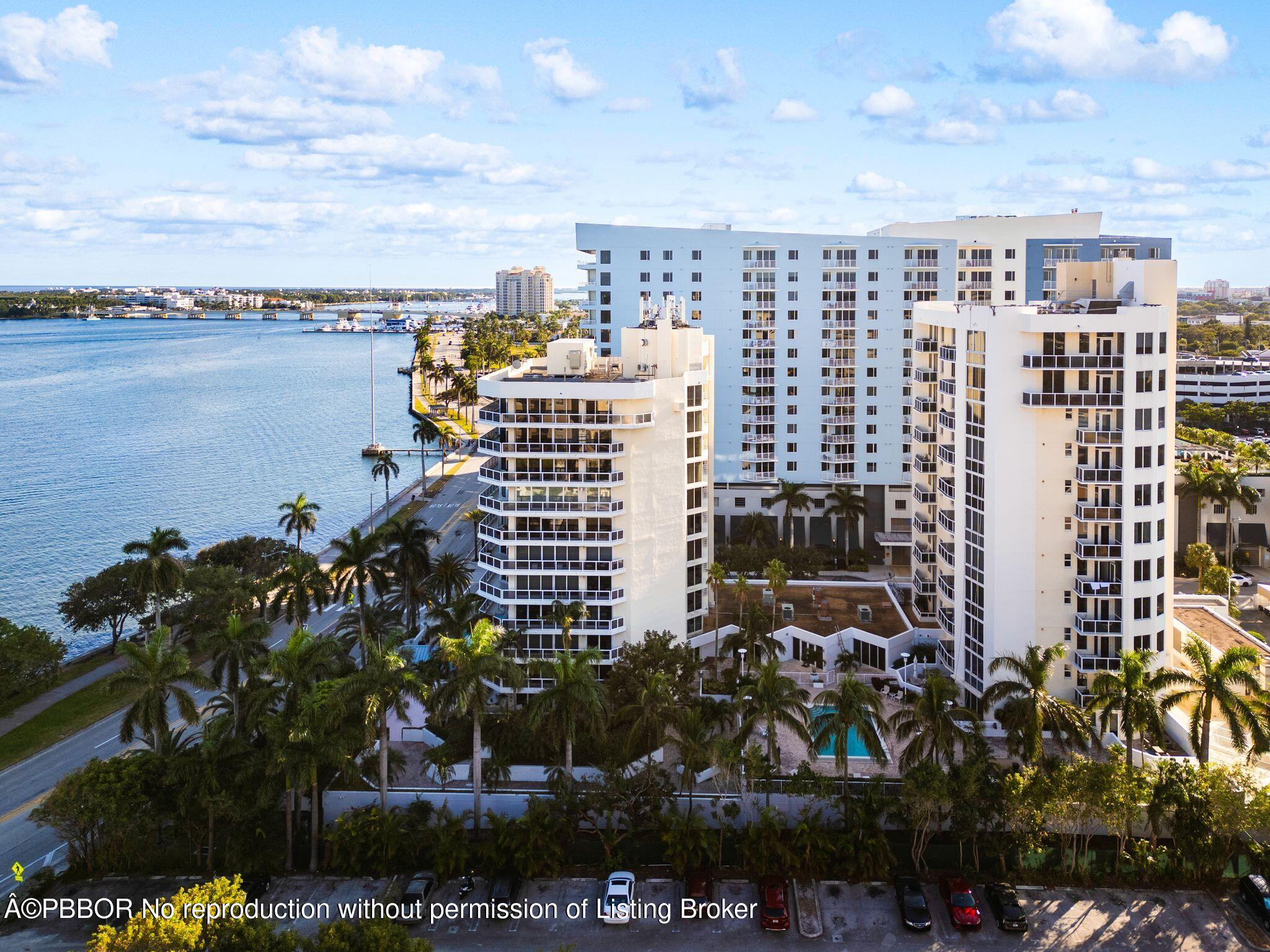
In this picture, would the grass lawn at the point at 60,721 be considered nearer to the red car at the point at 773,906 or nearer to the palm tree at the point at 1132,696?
the red car at the point at 773,906

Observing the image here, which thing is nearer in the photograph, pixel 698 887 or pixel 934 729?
pixel 698 887

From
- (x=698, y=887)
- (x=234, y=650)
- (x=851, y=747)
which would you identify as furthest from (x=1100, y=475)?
(x=234, y=650)

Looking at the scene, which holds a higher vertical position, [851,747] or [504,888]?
[851,747]

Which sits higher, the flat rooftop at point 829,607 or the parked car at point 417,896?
the flat rooftop at point 829,607

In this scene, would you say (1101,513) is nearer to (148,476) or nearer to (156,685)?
(156,685)

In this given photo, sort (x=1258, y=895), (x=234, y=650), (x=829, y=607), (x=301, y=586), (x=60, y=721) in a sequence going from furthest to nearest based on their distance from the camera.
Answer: (x=829, y=607) < (x=301, y=586) < (x=60, y=721) < (x=234, y=650) < (x=1258, y=895)

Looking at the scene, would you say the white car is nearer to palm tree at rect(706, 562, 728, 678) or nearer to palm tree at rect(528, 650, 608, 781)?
palm tree at rect(528, 650, 608, 781)

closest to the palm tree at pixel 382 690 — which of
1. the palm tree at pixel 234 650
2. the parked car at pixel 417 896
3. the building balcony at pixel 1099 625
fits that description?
the parked car at pixel 417 896
